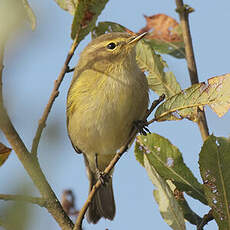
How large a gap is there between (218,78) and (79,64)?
2552 millimetres

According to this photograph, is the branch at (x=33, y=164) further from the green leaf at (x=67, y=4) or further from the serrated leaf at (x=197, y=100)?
the green leaf at (x=67, y=4)

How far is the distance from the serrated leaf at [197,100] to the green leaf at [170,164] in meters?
0.22

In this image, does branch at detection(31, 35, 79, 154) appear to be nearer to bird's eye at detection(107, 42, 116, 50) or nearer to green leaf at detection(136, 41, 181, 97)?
green leaf at detection(136, 41, 181, 97)

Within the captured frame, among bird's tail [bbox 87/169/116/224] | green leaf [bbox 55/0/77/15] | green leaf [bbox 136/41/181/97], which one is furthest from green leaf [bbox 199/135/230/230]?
A: bird's tail [bbox 87/169/116/224]

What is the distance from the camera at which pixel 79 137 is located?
3953mm

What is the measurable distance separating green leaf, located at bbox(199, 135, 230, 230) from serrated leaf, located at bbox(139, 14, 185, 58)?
1443 mm

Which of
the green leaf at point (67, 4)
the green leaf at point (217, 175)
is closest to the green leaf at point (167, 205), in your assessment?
the green leaf at point (217, 175)

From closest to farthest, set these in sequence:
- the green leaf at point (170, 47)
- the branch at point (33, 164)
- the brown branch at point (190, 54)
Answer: the branch at point (33, 164)
the brown branch at point (190, 54)
the green leaf at point (170, 47)

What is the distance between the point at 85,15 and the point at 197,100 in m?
0.75

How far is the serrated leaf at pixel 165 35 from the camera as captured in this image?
10.5 feet

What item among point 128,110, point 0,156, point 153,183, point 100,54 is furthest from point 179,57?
point 0,156

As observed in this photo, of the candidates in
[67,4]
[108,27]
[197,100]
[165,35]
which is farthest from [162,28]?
[197,100]

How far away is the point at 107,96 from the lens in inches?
138

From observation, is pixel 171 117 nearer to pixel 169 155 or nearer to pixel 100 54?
pixel 169 155
